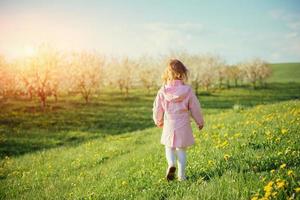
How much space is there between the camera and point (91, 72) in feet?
208

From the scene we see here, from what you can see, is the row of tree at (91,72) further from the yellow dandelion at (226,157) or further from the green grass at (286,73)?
the yellow dandelion at (226,157)

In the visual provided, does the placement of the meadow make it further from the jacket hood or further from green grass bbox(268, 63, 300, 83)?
green grass bbox(268, 63, 300, 83)

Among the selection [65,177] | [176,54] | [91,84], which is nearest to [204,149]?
[65,177]

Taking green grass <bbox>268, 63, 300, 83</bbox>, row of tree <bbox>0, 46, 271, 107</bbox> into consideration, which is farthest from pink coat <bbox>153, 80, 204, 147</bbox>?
green grass <bbox>268, 63, 300, 83</bbox>

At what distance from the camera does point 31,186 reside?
423 inches

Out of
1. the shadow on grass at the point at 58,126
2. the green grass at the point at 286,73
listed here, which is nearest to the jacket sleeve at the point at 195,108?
the shadow on grass at the point at 58,126

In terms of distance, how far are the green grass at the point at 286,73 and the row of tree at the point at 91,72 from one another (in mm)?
Answer: 14783

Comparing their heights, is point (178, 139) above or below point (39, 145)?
above

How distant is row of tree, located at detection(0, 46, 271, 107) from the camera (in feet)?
177

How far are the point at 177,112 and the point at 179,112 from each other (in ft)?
0.14

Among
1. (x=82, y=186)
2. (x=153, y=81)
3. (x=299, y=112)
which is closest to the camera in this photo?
(x=82, y=186)

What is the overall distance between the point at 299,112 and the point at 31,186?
9860 millimetres

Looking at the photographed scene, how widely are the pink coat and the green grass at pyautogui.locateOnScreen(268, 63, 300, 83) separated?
12201cm

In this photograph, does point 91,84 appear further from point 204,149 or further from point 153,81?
point 204,149
